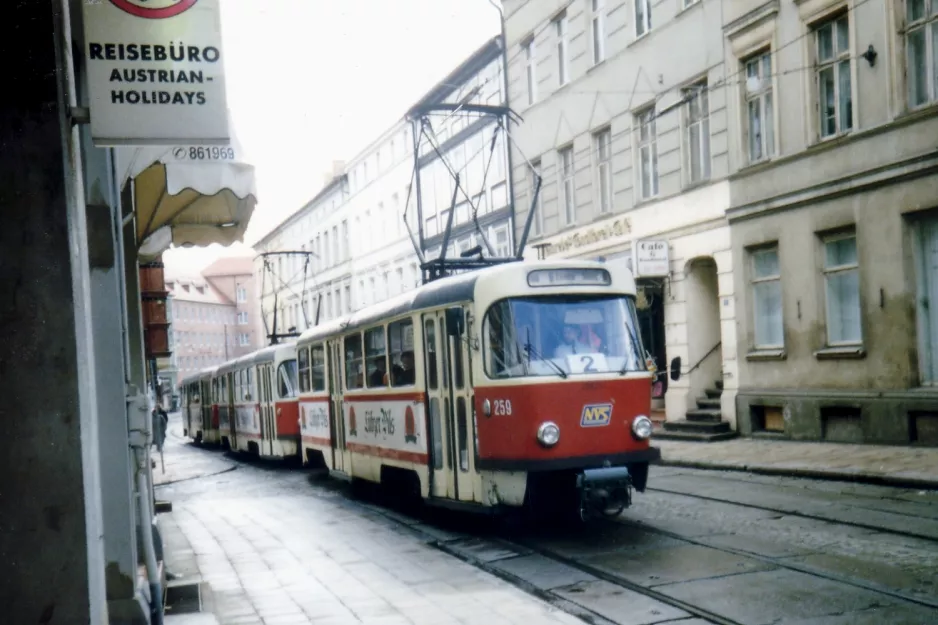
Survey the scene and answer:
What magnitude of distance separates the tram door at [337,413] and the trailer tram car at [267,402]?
19.4 ft

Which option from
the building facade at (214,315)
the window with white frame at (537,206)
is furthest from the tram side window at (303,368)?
the building facade at (214,315)

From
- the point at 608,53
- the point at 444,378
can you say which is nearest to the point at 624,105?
the point at 608,53

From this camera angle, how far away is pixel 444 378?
1155 centimetres

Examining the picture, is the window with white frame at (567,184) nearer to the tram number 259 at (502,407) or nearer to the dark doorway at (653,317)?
the dark doorway at (653,317)

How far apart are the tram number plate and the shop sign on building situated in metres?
12.1

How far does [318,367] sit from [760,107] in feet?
32.6

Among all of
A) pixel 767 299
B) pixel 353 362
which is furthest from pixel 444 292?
pixel 767 299

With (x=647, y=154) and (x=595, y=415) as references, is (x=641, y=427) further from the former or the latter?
(x=647, y=154)

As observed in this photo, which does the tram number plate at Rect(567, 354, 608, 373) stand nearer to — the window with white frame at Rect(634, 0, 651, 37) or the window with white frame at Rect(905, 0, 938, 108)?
the window with white frame at Rect(905, 0, 938, 108)

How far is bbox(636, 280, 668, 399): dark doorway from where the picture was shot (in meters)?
23.2

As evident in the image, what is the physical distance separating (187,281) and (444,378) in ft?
378

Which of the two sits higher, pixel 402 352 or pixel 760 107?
pixel 760 107

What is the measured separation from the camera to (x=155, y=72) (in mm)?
4574

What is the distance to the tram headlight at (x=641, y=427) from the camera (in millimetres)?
10461
